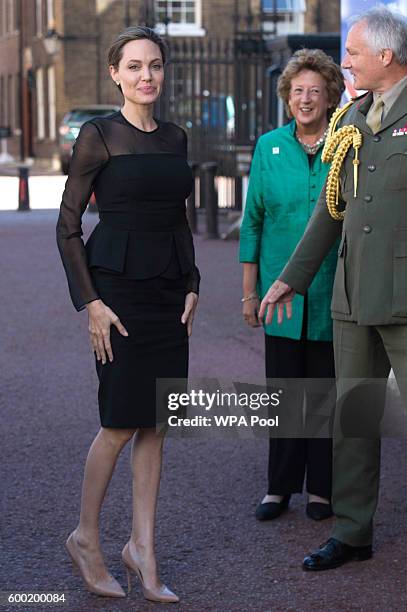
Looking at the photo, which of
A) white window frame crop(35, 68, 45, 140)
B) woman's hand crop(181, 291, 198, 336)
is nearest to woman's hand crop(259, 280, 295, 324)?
woman's hand crop(181, 291, 198, 336)

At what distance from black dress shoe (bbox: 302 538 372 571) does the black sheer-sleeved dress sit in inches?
33.2

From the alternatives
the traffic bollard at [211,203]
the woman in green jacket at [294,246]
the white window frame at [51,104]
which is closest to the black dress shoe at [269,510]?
the woman in green jacket at [294,246]

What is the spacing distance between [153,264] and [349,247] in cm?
69

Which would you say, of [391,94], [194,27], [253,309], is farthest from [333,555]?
[194,27]

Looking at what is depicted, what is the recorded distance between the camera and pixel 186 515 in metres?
5.61

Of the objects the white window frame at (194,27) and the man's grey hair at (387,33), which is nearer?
the man's grey hair at (387,33)

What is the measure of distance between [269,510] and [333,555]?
71 centimetres

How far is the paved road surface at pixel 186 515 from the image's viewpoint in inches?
184

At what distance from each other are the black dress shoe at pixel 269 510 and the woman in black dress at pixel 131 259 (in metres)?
1.05

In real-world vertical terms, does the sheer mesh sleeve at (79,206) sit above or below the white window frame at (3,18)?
below

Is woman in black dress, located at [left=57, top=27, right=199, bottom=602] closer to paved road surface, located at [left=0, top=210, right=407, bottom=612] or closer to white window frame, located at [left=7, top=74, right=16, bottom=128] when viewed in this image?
paved road surface, located at [left=0, top=210, right=407, bottom=612]

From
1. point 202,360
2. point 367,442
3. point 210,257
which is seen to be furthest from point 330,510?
point 210,257

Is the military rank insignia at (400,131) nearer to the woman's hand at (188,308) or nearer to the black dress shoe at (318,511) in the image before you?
the woman's hand at (188,308)

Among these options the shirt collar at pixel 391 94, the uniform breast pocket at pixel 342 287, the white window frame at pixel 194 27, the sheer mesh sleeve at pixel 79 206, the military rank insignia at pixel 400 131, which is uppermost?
the white window frame at pixel 194 27
